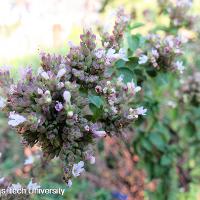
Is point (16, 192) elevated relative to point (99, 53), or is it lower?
lower

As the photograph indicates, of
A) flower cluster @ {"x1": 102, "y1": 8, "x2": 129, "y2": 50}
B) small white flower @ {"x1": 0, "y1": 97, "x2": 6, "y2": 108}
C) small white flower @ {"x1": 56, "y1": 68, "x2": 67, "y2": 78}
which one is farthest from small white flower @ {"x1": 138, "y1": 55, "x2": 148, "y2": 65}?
small white flower @ {"x1": 0, "y1": 97, "x2": 6, "y2": 108}

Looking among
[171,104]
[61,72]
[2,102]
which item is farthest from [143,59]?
[171,104]

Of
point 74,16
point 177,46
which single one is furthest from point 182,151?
point 74,16

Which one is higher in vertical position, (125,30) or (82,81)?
(125,30)

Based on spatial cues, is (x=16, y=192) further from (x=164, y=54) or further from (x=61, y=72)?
(x=164, y=54)

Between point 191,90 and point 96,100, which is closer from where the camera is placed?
point 96,100

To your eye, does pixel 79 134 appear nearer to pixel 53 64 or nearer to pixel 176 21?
pixel 53 64
